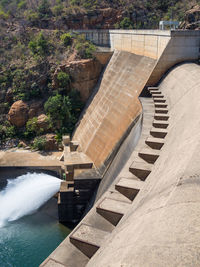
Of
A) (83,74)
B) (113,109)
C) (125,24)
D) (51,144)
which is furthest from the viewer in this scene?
(125,24)

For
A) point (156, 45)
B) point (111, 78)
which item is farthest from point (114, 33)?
point (156, 45)

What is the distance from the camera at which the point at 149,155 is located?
8.36 metres

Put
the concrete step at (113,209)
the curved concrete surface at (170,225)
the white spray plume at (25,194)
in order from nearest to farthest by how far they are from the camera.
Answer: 1. the curved concrete surface at (170,225)
2. the concrete step at (113,209)
3. the white spray plume at (25,194)

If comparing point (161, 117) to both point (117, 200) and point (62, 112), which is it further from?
point (62, 112)

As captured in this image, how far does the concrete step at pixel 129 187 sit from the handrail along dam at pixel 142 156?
26 mm

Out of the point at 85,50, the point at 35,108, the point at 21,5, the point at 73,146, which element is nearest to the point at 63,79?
the point at 35,108

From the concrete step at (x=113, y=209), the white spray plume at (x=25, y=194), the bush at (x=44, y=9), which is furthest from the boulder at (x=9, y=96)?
the concrete step at (x=113, y=209)

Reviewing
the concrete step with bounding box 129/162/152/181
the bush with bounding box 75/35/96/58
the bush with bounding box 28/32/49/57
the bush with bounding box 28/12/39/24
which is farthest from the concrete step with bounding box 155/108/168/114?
the bush with bounding box 28/12/39/24

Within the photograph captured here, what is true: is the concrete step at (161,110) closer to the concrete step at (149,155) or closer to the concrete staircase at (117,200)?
the concrete staircase at (117,200)

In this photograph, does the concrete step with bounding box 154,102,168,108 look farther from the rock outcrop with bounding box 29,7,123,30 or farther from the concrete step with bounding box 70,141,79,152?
the rock outcrop with bounding box 29,7,123,30

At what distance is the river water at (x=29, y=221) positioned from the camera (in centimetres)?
1088

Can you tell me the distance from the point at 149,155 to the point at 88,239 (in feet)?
11.4

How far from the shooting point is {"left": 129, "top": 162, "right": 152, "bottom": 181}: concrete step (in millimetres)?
7758

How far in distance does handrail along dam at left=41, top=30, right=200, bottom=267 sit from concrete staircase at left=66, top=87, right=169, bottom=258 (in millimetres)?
24
